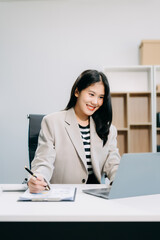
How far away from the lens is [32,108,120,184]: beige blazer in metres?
1.51

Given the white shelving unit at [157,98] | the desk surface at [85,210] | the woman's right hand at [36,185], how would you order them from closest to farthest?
1. the desk surface at [85,210]
2. the woman's right hand at [36,185]
3. the white shelving unit at [157,98]

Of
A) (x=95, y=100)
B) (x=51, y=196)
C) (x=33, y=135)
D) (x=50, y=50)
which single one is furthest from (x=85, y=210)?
(x=50, y=50)

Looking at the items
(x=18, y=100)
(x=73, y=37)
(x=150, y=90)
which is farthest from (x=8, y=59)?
(x=150, y=90)

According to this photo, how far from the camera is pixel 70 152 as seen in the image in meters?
1.54

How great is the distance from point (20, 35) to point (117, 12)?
4.51 feet

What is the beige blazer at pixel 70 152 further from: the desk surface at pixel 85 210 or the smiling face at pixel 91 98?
the desk surface at pixel 85 210

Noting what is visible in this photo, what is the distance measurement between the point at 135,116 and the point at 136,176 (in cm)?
249

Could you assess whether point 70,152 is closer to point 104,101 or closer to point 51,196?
Answer: point 104,101

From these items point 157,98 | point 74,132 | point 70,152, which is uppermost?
point 157,98

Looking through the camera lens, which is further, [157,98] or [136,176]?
[157,98]

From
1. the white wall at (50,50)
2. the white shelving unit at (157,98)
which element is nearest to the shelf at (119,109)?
the white shelving unit at (157,98)

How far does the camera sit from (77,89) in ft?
5.40

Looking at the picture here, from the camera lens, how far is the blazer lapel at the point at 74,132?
151cm

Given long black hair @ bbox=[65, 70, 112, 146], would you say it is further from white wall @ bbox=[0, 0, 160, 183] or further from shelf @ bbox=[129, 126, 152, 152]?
white wall @ bbox=[0, 0, 160, 183]
